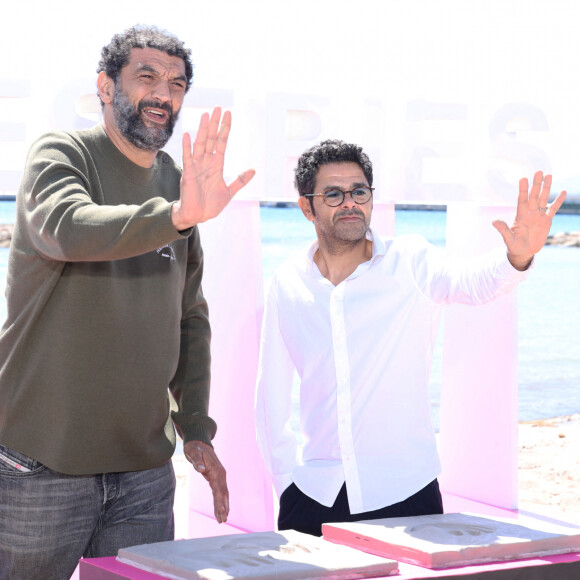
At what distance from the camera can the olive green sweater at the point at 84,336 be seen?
228cm

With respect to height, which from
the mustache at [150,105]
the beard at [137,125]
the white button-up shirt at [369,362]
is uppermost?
the mustache at [150,105]

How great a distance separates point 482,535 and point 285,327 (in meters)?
1.19

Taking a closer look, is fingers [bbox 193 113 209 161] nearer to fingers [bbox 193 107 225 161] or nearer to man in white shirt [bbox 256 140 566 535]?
fingers [bbox 193 107 225 161]

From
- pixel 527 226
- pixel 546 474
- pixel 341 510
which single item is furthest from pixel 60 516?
pixel 546 474

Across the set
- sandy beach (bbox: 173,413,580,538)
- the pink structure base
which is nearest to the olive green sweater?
the pink structure base

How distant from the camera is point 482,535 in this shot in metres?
2.07

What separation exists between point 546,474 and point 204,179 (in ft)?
16.9

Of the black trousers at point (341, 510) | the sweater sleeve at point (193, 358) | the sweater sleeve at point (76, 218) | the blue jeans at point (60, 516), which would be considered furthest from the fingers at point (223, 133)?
the black trousers at point (341, 510)

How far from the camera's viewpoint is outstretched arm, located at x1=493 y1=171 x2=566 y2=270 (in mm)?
2715

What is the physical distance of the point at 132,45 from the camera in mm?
2484

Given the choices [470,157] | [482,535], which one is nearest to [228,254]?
[470,157]

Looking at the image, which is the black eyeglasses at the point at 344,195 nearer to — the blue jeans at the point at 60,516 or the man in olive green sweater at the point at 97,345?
the man in olive green sweater at the point at 97,345

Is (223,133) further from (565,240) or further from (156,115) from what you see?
(565,240)

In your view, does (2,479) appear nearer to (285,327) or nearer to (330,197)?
(285,327)
